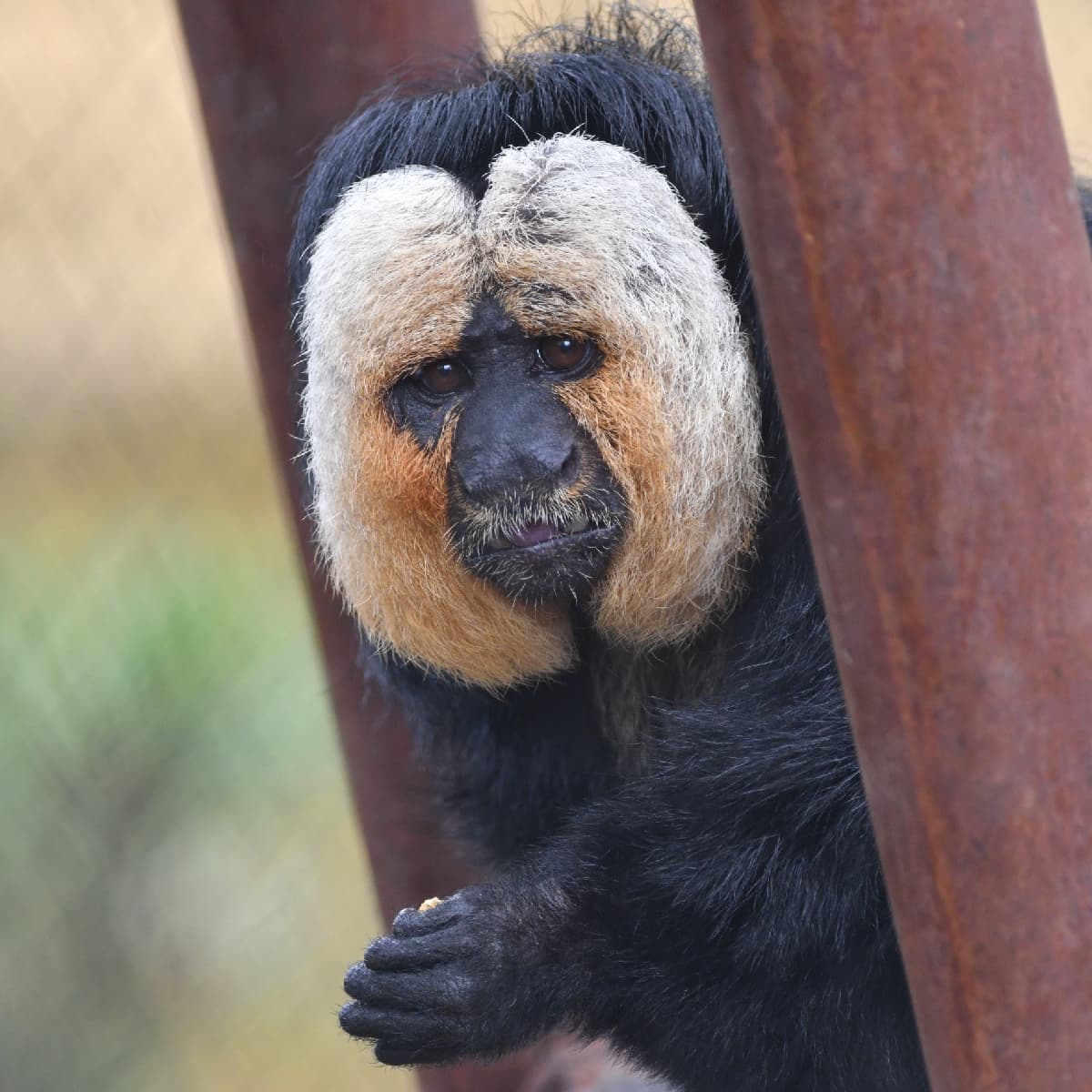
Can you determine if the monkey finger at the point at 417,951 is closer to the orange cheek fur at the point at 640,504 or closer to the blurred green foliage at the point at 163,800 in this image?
the orange cheek fur at the point at 640,504

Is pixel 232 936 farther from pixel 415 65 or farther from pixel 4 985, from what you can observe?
pixel 415 65

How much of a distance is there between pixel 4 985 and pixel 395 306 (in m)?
2.76

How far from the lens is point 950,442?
959mm

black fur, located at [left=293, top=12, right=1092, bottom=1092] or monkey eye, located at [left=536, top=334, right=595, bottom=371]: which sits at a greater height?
monkey eye, located at [left=536, top=334, right=595, bottom=371]

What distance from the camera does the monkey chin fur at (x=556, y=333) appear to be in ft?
5.79

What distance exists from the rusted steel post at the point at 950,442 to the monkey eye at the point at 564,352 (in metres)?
0.78

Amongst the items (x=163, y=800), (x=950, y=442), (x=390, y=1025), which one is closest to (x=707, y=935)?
(x=390, y=1025)

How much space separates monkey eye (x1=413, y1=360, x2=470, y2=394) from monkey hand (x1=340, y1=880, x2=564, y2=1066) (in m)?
0.60

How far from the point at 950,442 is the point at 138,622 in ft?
11.3

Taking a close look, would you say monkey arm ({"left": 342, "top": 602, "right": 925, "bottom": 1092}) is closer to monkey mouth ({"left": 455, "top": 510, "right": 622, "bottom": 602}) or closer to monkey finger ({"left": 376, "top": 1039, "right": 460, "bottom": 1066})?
monkey finger ({"left": 376, "top": 1039, "right": 460, "bottom": 1066})

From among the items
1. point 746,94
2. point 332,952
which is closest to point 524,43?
point 746,94

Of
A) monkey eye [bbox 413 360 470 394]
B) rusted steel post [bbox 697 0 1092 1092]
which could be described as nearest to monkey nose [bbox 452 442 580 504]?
monkey eye [bbox 413 360 470 394]

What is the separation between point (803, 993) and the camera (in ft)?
5.59

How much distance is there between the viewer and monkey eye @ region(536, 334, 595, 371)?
177 cm
